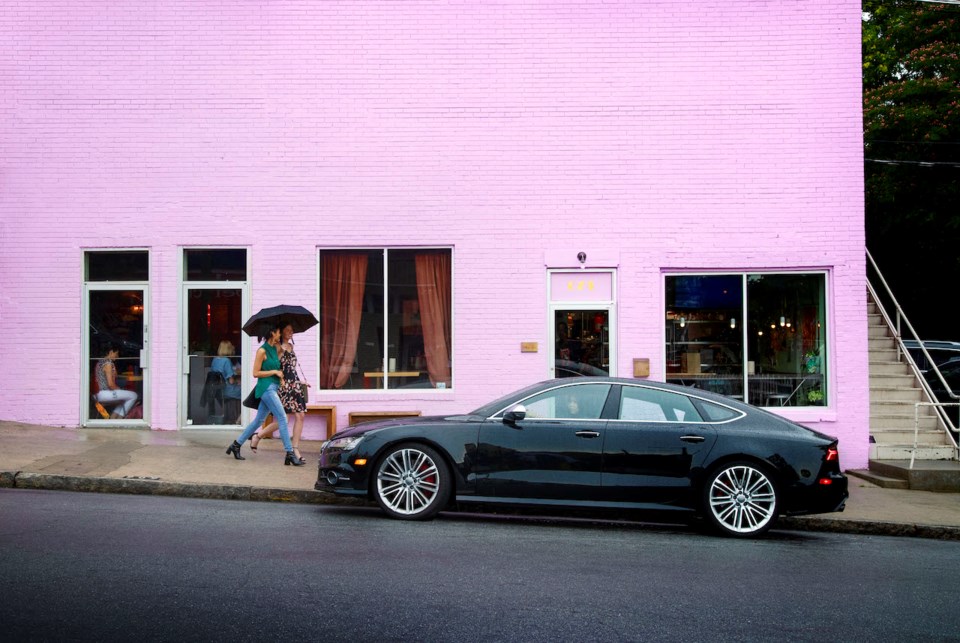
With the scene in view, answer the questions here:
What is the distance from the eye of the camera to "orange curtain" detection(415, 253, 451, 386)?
1363 cm

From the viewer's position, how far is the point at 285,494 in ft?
32.3

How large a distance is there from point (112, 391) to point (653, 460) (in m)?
8.54

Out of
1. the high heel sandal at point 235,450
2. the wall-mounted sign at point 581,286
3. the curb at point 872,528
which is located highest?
the wall-mounted sign at point 581,286

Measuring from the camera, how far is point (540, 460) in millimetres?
8656

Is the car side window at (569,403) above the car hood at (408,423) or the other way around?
above

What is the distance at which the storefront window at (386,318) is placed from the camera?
13.6 metres

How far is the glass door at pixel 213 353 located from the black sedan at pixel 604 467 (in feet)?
17.2

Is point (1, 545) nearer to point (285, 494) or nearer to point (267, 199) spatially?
point (285, 494)

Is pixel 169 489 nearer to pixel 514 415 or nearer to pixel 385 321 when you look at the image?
pixel 514 415

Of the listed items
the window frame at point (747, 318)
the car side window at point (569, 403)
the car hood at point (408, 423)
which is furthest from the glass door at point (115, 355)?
the window frame at point (747, 318)

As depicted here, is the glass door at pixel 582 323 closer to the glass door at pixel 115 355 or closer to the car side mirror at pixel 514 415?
the car side mirror at pixel 514 415

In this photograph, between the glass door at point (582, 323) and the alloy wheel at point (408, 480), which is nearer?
the alloy wheel at point (408, 480)

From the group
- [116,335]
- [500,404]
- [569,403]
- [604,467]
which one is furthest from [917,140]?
[116,335]

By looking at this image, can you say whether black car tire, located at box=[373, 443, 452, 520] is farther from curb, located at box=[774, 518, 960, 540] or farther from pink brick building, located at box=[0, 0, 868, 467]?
pink brick building, located at box=[0, 0, 868, 467]
